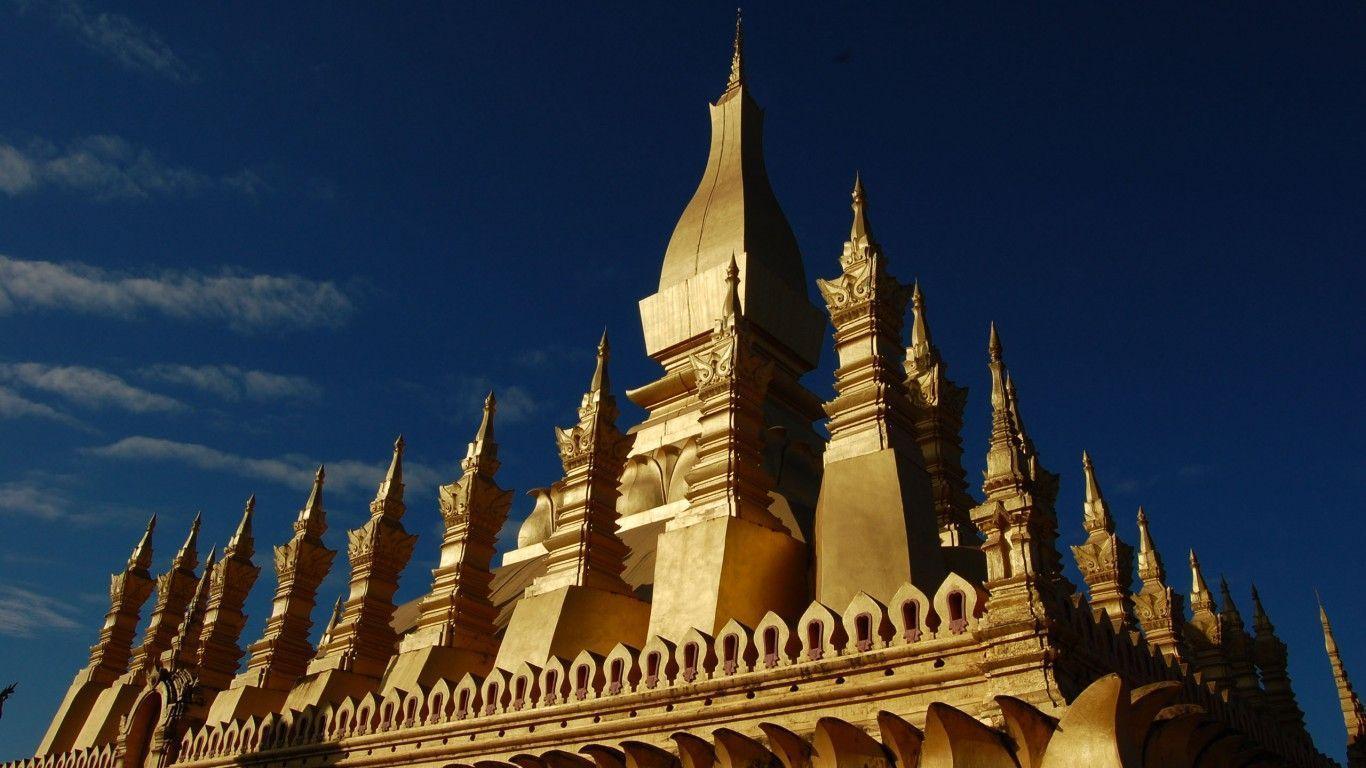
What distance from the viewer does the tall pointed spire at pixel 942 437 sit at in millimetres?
17281

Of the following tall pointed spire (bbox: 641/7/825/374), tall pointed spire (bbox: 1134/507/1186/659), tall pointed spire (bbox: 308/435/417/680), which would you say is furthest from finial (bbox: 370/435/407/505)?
tall pointed spire (bbox: 1134/507/1186/659)

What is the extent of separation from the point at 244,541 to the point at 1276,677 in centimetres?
2359

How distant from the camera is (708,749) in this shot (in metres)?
11.0

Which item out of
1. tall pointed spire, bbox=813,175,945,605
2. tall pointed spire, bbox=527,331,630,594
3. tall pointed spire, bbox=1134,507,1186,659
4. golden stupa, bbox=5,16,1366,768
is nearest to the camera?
golden stupa, bbox=5,16,1366,768

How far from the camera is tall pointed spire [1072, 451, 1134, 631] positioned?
18719 mm

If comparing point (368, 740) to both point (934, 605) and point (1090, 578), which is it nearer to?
point (934, 605)

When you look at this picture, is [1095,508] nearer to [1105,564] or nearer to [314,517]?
[1105,564]

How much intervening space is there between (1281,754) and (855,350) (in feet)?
26.6

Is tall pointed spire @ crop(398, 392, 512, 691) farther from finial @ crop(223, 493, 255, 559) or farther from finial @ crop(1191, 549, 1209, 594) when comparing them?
finial @ crop(1191, 549, 1209, 594)

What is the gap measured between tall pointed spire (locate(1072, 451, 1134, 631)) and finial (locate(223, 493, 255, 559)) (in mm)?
18030

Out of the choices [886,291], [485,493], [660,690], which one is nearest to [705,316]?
[485,493]

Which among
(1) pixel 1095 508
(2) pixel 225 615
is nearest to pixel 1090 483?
(1) pixel 1095 508

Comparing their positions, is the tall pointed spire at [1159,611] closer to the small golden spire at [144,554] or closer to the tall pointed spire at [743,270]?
the tall pointed spire at [743,270]

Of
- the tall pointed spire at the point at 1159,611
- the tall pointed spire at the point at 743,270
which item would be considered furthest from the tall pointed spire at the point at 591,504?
the tall pointed spire at the point at 1159,611
